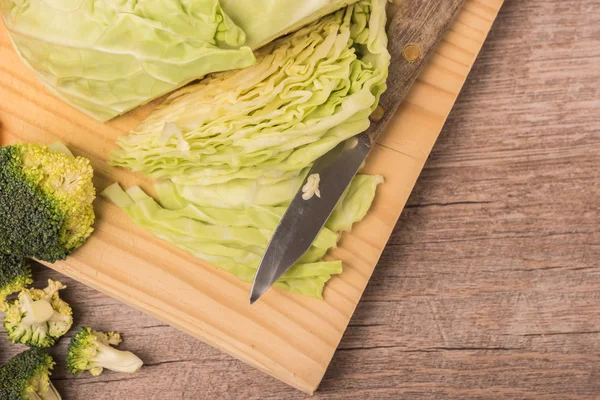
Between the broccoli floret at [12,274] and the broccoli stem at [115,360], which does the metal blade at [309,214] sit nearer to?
the broccoli stem at [115,360]

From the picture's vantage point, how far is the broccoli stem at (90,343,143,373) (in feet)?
6.82

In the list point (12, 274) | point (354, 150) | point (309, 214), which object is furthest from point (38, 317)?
point (354, 150)

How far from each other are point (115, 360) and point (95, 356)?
Answer: 7cm

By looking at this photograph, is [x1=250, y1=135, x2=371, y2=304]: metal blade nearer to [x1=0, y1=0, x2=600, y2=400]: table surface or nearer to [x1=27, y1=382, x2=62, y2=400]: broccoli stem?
[x1=0, y1=0, x2=600, y2=400]: table surface

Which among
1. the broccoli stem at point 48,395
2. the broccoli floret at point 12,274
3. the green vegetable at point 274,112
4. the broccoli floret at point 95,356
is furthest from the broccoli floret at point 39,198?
the broccoli stem at point 48,395

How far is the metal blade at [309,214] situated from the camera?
1.84 m

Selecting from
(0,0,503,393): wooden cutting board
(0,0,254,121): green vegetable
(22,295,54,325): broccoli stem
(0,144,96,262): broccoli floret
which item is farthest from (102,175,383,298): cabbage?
(22,295,54,325): broccoli stem

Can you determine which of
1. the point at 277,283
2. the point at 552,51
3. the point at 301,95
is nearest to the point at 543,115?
A: the point at 552,51

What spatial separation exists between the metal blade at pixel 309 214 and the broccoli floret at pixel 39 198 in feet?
2.05

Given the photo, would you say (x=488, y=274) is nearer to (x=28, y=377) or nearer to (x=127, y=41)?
(x=127, y=41)

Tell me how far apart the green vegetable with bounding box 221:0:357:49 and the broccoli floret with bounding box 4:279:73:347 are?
1.17 m

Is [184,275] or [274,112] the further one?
[184,275]

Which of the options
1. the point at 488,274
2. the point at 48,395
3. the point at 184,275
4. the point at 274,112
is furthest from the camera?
the point at 488,274

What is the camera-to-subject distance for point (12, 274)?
190 cm
